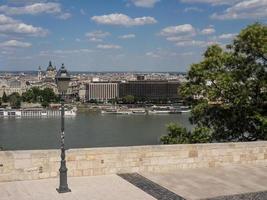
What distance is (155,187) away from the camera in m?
10.8

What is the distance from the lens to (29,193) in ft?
32.7

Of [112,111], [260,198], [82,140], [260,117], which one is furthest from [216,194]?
[112,111]

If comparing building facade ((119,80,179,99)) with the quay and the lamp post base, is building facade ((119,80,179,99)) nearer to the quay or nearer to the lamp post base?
the quay

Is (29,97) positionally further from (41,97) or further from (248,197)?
(248,197)

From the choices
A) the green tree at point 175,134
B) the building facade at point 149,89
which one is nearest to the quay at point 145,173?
the green tree at point 175,134

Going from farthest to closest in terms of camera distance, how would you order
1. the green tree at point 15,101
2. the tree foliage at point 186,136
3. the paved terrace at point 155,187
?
1. the green tree at point 15,101
2. the tree foliage at point 186,136
3. the paved terrace at point 155,187

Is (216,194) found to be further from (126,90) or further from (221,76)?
(126,90)

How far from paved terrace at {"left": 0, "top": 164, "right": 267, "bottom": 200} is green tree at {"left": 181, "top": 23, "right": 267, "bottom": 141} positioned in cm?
774

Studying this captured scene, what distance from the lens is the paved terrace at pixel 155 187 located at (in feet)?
32.7

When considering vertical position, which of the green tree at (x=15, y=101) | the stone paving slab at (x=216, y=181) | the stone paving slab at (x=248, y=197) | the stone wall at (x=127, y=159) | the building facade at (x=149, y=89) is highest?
the stone wall at (x=127, y=159)

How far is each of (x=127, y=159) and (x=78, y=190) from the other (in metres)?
2.10

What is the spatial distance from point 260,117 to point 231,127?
2196 millimetres

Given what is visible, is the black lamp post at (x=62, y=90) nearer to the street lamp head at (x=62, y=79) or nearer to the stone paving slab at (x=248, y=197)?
the street lamp head at (x=62, y=79)

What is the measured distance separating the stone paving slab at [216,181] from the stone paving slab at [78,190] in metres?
0.95
